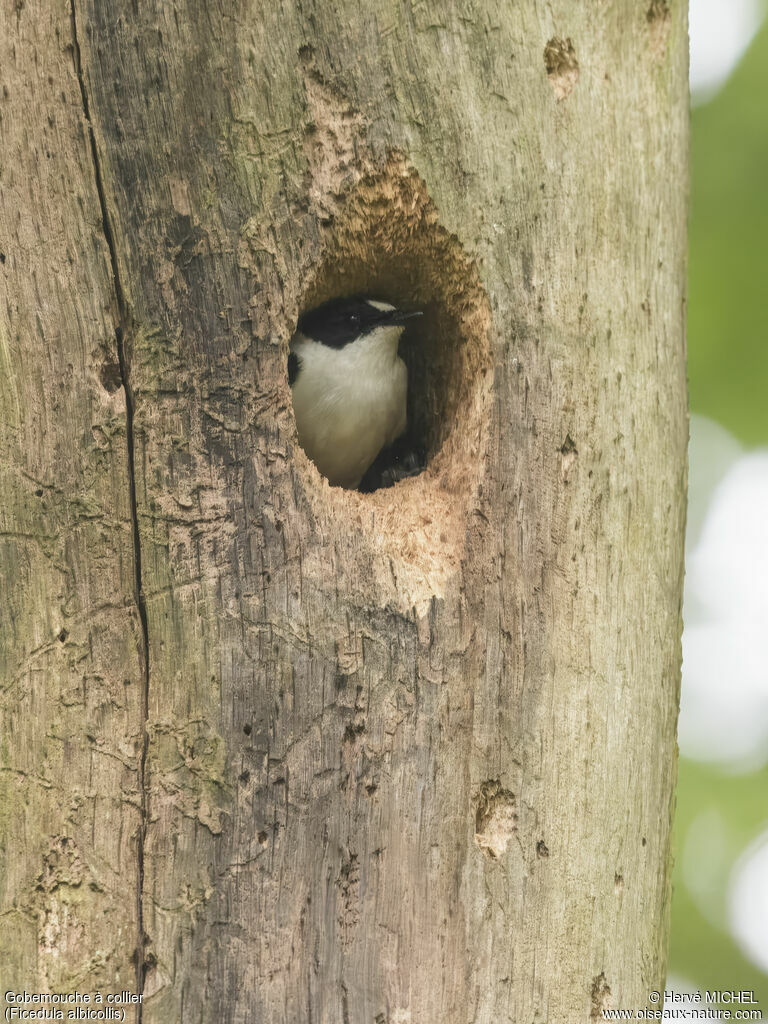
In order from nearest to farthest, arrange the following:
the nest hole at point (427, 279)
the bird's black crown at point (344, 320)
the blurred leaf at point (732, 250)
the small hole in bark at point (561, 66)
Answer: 1. the nest hole at point (427, 279)
2. the small hole in bark at point (561, 66)
3. the bird's black crown at point (344, 320)
4. the blurred leaf at point (732, 250)

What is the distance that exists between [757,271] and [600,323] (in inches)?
83.2

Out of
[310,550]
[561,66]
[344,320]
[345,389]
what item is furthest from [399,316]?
[310,550]

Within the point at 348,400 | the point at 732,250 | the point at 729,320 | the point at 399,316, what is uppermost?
the point at 732,250

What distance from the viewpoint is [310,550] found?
7.80 ft

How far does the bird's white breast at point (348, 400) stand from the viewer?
3785 mm

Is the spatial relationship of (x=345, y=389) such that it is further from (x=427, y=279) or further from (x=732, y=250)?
(x=732, y=250)

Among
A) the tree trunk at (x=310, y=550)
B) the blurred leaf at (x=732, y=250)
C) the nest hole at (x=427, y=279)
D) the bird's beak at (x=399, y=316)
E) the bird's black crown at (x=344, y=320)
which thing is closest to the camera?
the tree trunk at (x=310, y=550)

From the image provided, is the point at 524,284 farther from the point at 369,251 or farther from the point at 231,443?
the point at 231,443

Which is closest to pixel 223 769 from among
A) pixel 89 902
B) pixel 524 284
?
pixel 89 902

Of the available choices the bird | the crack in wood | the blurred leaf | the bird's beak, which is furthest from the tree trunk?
the blurred leaf

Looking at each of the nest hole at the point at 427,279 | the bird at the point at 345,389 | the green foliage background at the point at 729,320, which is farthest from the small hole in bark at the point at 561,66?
the green foliage background at the point at 729,320

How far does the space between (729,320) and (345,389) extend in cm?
193

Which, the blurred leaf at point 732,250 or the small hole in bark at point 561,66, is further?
the blurred leaf at point 732,250

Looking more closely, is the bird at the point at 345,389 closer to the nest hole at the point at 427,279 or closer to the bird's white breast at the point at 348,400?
the bird's white breast at the point at 348,400
